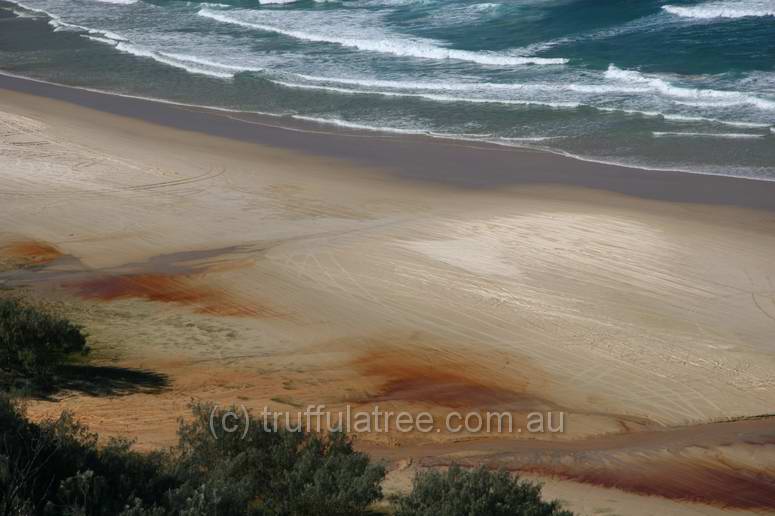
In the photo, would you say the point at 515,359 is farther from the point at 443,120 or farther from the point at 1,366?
the point at 443,120

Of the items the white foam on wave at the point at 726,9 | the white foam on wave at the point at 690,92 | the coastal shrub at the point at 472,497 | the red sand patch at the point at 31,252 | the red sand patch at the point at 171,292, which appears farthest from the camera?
the white foam on wave at the point at 726,9

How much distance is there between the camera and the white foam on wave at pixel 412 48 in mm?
29578

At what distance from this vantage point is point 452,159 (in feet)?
64.3

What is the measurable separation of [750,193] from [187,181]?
35.2 ft

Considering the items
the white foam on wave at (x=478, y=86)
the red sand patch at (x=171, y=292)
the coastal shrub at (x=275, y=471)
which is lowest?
the red sand patch at (x=171, y=292)

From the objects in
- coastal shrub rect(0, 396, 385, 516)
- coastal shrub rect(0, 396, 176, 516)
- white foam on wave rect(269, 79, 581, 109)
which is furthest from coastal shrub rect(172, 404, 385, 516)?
white foam on wave rect(269, 79, 581, 109)

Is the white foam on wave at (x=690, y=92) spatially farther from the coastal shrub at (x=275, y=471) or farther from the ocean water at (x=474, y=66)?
the coastal shrub at (x=275, y=471)

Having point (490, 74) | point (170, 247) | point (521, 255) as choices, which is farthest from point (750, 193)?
point (490, 74)

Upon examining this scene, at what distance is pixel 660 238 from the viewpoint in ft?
48.3

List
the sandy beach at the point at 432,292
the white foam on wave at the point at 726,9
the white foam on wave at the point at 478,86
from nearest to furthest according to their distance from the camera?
the sandy beach at the point at 432,292, the white foam on wave at the point at 478,86, the white foam on wave at the point at 726,9

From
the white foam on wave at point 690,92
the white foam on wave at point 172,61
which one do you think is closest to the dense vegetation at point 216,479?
the white foam on wave at point 690,92

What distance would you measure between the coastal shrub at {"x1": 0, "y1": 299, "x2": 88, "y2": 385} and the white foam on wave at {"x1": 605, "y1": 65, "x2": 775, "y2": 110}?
61.4 feet

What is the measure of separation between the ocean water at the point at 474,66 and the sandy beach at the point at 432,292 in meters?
2.32

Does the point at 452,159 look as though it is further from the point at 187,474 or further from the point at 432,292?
the point at 187,474
